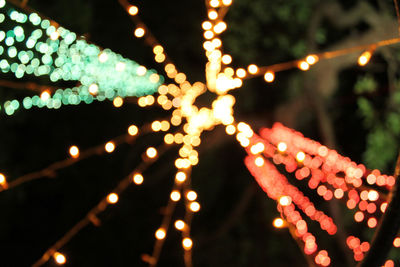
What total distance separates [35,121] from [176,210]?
190 cm

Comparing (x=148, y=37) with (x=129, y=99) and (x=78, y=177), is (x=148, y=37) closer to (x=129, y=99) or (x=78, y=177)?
(x=129, y=99)

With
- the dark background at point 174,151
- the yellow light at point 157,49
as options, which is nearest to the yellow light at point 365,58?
the dark background at point 174,151

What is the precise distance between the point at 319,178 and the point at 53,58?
2816 millimetres

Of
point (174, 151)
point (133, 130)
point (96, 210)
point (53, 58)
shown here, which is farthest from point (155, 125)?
point (53, 58)

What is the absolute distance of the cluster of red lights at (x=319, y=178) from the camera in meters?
4.56

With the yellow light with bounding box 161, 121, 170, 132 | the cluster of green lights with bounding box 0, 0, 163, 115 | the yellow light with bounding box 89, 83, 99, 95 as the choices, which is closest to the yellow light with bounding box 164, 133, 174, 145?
the yellow light with bounding box 161, 121, 170, 132

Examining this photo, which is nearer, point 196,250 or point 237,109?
point 196,250

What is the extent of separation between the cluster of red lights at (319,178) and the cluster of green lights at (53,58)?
5.07 ft

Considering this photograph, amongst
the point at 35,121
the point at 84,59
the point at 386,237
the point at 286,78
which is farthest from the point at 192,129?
the point at 386,237

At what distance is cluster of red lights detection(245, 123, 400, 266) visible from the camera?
4559 mm

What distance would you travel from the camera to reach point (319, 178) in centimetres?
461

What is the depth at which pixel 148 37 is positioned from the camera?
18.5ft

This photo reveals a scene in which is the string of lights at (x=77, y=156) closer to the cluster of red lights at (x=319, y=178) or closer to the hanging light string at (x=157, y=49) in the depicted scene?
the hanging light string at (x=157, y=49)

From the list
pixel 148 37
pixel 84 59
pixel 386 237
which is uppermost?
pixel 148 37
